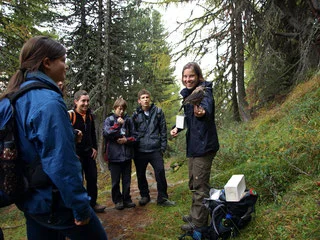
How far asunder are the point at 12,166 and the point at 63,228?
1.85 feet

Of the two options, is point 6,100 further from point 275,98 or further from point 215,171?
point 275,98

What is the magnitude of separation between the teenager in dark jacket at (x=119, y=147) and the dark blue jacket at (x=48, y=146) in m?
3.19

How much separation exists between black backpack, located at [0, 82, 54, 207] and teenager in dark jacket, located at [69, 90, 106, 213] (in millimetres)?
2752

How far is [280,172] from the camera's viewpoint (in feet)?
14.1

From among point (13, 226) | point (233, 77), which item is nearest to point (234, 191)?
point (13, 226)

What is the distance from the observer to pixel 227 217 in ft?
11.0

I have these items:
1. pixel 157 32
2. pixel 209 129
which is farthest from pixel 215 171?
pixel 157 32

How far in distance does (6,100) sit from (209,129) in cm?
252

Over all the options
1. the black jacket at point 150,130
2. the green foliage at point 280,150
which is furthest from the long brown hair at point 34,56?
the green foliage at point 280,150

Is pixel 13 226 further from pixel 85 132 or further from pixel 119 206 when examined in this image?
pixel 85 132

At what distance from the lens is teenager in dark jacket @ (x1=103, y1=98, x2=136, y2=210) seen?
5.11 m

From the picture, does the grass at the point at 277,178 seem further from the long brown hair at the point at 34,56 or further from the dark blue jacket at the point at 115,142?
the long brown hair at the point at 34,56

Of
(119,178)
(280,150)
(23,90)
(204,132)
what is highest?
(23,90)

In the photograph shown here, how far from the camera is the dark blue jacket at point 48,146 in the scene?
1741mm
